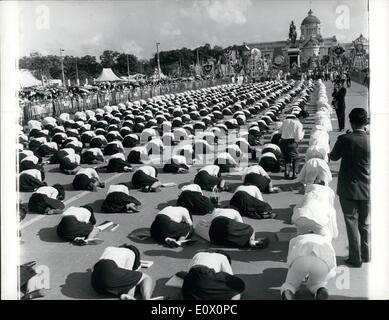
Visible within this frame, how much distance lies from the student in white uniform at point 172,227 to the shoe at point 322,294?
330cm

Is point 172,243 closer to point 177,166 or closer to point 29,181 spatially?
point 29,181

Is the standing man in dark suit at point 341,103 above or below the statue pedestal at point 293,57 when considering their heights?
below

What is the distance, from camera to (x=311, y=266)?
6875 millimetres

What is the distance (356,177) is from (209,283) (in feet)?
9.59

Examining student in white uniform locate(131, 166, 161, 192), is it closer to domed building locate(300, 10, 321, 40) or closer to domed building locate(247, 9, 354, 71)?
domed building locate(247, 9, 354, 71)

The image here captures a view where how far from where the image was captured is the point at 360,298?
714cm

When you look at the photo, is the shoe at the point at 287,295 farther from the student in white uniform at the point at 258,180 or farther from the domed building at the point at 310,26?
the domed building at the point at 310,26

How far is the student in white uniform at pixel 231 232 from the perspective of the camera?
9.04 m

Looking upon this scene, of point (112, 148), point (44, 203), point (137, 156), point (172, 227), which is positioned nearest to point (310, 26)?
point (112, 148)

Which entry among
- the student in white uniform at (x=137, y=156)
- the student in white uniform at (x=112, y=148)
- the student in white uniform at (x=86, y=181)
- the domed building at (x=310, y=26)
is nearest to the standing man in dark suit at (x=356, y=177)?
the student in white uniform at (x=86, y=181)

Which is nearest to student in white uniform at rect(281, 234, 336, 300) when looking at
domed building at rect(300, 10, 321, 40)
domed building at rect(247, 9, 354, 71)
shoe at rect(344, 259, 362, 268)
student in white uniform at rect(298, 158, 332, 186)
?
shoe at rect(344, 259, 362, 268)

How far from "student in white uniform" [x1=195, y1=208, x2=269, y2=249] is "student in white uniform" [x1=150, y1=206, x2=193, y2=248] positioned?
0.56 meters
